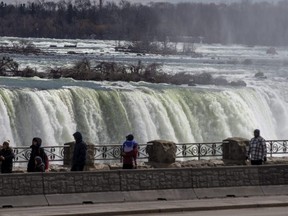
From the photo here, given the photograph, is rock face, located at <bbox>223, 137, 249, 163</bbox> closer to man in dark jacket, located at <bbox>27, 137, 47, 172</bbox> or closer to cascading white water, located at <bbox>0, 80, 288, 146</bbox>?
man in dark jacket, located at <bbox>27, 137, 47, 172</bbox>

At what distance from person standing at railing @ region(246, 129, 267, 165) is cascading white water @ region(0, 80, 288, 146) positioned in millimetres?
13711

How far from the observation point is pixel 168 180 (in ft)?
85.6

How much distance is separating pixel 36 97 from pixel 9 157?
18000 mm

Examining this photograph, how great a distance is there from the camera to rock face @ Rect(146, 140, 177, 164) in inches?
1192

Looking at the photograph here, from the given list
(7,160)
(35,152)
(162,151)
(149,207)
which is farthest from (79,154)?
(162,151)

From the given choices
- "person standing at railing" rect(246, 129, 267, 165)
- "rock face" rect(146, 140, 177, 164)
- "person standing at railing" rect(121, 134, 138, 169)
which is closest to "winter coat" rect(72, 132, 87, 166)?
"person standing at railing" rect(121, 134, 138, 169)

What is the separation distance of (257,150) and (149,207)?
15.3 ft

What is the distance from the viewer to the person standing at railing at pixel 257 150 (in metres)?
27.8

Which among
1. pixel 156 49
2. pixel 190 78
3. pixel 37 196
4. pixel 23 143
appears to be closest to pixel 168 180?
pixel 37 196

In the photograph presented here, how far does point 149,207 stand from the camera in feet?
80.0

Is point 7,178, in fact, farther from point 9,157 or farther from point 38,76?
point 38,76

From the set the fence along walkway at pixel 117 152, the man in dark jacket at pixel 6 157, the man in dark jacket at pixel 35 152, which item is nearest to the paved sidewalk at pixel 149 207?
the man in dark jacket at pixel 35 152

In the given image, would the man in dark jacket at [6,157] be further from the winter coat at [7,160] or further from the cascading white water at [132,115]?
the cascading white water at [132,115]

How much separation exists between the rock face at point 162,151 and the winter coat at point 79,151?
16.4 ft
